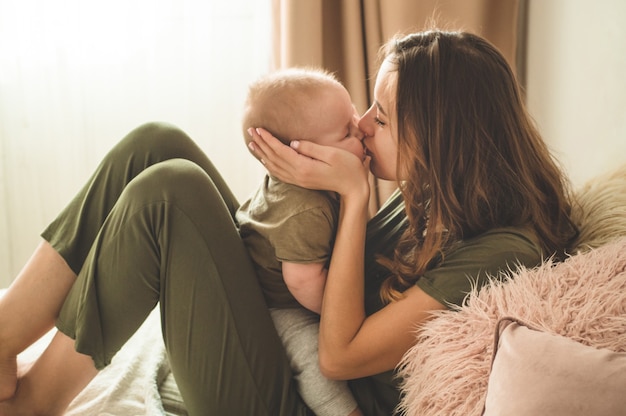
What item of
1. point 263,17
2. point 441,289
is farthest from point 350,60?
point 441,289

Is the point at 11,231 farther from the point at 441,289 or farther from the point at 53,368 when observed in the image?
the point at 441,289

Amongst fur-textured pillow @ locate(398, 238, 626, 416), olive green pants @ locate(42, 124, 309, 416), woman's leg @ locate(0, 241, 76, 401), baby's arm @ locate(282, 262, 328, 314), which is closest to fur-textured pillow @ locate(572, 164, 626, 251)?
fur-textured pillow @ locate(398, 238, 626, 416)

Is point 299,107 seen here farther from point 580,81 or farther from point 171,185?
point 580,81

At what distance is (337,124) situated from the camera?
47.6 inches

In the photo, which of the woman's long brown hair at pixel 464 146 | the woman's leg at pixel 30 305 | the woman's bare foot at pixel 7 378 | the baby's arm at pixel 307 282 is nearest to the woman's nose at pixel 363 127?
the woman's long brown hair at pixel 464 146

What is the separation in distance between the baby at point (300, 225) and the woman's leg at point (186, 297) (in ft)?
0.21

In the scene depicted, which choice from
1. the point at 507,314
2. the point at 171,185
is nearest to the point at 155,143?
the point at 171,185

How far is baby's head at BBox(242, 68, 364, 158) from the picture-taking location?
3.82 ft

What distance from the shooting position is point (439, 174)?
109cm

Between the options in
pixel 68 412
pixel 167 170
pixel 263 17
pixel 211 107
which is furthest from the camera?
pixel 211 107

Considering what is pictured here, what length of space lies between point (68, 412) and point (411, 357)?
70 centimetres

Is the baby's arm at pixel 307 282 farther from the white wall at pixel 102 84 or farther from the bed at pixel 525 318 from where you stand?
the white wall at pixel 102 84

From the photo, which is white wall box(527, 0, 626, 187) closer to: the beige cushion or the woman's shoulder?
the woman's shoulder

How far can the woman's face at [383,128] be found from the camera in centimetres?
113
